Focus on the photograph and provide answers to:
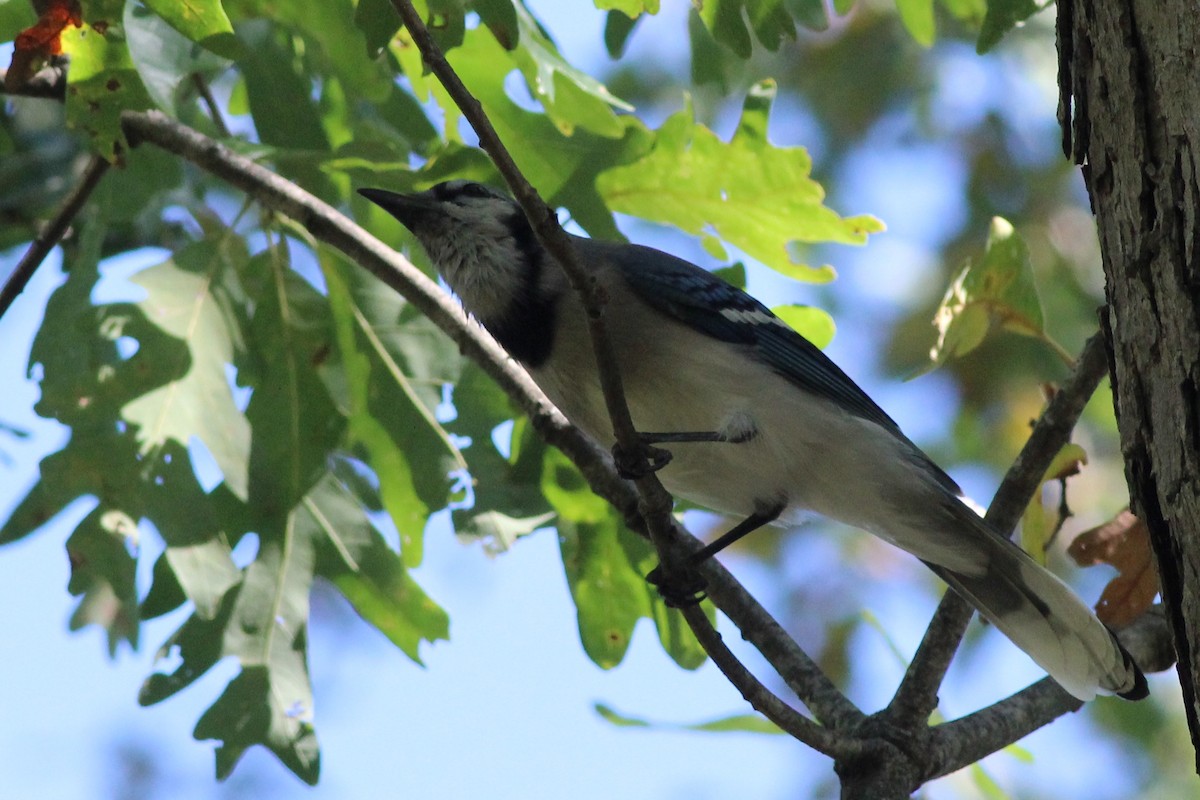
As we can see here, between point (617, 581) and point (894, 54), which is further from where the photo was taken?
point (894, 54)

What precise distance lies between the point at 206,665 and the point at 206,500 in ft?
1.63

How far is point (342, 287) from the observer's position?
4.11m

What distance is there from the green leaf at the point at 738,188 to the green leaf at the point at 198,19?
53.6 inches

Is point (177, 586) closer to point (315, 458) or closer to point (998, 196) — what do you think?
point (315, 458)

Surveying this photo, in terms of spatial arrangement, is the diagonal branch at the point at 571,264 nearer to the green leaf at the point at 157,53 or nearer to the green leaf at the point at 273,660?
the green leaf at the point at 157,53

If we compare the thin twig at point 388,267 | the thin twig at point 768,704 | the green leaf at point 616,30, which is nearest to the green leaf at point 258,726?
the thin twig at point 388,267

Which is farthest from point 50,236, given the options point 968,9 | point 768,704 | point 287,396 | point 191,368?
point 968,9

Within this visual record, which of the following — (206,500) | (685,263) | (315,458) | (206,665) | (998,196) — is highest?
(998,196)

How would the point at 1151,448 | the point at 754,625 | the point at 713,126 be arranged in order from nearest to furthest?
the point at 1151,448
the point at 754,625
the point at 713,126

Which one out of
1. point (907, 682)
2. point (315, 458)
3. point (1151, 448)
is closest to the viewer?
point (1151, 448)

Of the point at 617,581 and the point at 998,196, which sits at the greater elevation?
the point at 998,196

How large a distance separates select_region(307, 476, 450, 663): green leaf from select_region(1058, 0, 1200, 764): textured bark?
2.32 metres

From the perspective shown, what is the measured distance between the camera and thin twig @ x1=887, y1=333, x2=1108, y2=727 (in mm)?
3076

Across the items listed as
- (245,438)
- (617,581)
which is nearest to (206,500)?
(245,438)
